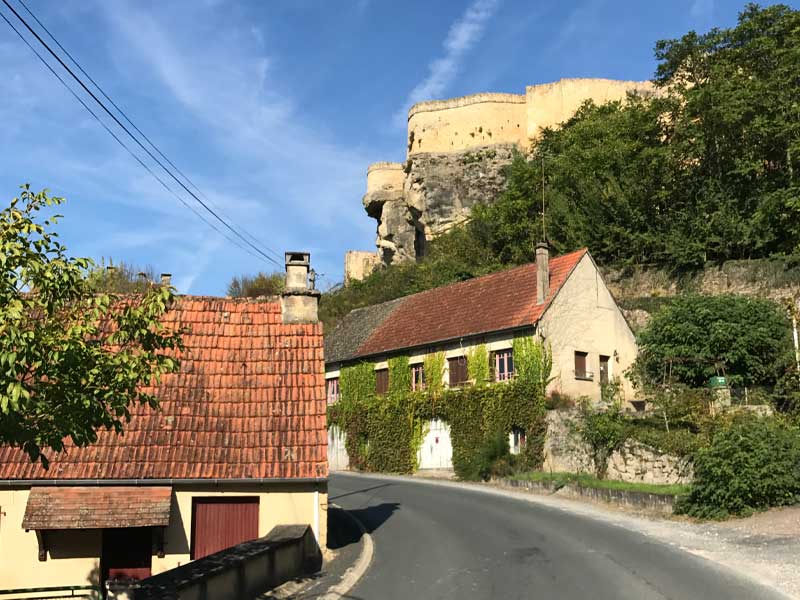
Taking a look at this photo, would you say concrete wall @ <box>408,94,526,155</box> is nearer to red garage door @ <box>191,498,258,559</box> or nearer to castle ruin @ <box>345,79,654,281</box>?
castle ruin @ <box>345,79,654,281</box>

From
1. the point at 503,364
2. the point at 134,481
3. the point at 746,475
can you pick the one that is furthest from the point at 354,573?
the point at 503,364

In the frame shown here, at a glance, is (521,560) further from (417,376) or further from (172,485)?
(417,376)

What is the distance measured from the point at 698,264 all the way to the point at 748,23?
42.0 ft

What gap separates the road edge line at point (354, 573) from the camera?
1283 centimetres

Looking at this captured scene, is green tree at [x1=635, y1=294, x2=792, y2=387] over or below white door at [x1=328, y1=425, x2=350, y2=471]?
over

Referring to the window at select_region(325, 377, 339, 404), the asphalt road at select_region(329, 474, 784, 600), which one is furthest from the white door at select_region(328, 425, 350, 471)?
the asphalt road at select_region(329, 474, 784, 600)

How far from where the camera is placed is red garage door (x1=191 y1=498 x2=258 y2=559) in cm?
1550

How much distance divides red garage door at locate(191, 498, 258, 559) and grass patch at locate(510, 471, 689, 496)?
1157 centimetres

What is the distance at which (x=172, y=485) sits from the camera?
15305 millimetres

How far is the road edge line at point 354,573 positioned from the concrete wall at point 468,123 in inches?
2497

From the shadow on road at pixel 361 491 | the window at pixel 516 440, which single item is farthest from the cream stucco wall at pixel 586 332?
the shadow on road at pixel 361 491

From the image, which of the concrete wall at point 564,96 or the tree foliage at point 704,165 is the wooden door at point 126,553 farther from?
the concrete wall at point 564,96

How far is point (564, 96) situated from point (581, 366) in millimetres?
47766

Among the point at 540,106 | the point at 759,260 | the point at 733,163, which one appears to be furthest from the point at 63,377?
the point at 540,106
